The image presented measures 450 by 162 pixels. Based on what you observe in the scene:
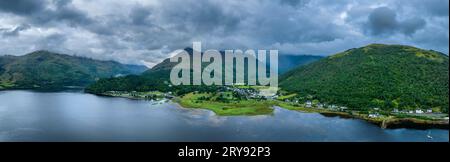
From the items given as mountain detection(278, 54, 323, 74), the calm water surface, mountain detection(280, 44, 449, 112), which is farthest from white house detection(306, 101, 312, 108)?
mountain detection(278, 54, 323, 74)

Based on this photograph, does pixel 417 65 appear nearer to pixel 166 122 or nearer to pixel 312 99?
pixel 312 99

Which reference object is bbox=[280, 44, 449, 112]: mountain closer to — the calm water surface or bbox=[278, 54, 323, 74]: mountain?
the calm water surface

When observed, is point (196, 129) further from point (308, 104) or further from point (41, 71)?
point (41, 71)

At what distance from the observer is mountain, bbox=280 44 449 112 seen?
40500 mm

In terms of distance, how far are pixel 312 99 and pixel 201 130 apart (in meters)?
25.9

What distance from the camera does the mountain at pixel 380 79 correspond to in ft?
133

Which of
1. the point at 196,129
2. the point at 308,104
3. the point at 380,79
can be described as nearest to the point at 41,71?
the point at 308,104

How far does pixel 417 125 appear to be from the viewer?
95.1 feet

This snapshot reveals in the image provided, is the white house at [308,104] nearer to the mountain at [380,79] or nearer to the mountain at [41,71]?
the mountain at [380,79]

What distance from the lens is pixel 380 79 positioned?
167ft

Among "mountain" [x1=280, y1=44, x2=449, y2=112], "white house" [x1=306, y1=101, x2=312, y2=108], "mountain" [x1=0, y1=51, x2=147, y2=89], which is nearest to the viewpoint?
"mountain" [x1=280, y1=44, x2=449, y2=112]

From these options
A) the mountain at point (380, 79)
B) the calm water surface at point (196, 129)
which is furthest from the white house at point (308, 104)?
the calm water surface at point (196, 129)
